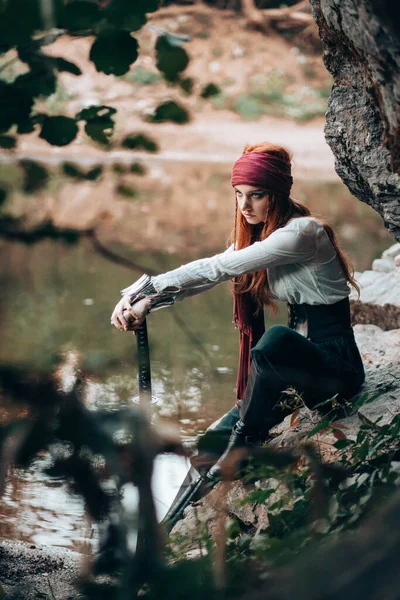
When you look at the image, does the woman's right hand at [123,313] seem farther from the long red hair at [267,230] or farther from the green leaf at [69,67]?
the green leaf at [69,67]

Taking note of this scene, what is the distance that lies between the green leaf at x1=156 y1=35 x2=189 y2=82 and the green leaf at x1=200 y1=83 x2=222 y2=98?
0.13 m

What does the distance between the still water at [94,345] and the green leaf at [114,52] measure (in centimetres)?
34

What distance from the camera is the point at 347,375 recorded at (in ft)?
8.80

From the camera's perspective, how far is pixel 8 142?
1459mm

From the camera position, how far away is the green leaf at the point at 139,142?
1.48 metres

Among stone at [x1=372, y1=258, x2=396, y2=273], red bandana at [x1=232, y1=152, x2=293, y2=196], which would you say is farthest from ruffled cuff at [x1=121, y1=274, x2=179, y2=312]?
stone at [x1=372, y1=258, x2=396, y2=273]

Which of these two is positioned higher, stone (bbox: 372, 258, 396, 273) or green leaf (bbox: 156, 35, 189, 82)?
green leaf (bbox: 156, 35, 189, 82)

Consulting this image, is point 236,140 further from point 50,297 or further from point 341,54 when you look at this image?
point 341,54

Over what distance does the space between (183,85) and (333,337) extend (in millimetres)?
1490

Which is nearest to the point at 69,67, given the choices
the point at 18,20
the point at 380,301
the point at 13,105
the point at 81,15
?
the point at 13,105

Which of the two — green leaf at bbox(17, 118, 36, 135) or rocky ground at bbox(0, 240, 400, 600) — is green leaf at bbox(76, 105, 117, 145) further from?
rocky ground at bbox(0, 240, 400, 600)

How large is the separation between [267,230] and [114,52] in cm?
143

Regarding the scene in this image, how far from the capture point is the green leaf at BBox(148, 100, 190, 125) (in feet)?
4.70

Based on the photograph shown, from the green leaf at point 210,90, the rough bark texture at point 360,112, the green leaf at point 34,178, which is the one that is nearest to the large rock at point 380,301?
the rough bark texture at point 360,112
